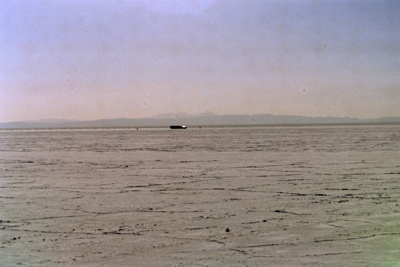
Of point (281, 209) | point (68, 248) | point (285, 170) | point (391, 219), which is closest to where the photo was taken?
point (68, 248)

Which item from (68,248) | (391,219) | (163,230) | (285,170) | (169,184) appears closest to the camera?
(68,248)

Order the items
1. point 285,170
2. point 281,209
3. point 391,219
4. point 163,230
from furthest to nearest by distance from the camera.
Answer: point 285,170, point 281,209, point 391,219, point 163,230

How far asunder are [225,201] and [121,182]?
397 centimetres

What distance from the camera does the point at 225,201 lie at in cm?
867

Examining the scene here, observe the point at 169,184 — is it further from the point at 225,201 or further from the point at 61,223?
the point at 61,223

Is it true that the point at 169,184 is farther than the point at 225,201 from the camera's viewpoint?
Yes

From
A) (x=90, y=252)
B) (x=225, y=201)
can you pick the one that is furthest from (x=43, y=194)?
(x=90, y=252)

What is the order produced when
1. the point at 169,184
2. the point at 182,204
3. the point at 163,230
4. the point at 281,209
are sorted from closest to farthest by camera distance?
the point at 163,230 → the point at 281,209 → the point at 182,204 → the point at 169,184

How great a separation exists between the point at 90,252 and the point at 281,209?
12.1 feet

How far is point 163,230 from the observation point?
6.44m

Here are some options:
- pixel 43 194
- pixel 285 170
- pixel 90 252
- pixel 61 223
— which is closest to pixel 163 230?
pixel 90 252

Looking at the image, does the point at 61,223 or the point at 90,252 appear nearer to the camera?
the point at 90,252

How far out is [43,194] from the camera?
9953mm

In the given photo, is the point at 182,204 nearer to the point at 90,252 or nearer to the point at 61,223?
the point at 61,223
